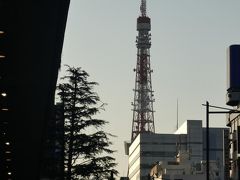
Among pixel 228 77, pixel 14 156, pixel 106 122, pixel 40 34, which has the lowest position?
pixel 14 156

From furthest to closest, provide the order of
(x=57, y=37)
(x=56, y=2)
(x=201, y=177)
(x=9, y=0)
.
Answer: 1. (x=201, y=177)
2. (x=57, y=37)
3. (x=56, y=2)
4. (x=9, y=0)

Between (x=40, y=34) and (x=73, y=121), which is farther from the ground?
(x=73, y=121)

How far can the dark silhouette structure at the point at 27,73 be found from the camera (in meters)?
20.3

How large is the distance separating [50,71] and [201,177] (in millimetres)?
154114

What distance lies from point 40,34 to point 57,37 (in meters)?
2.44

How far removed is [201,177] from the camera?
17938cm

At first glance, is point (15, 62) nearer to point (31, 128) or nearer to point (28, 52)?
point (28, 52)

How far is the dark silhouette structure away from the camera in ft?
66.7

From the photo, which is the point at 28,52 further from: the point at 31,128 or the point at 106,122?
the point at 106,122

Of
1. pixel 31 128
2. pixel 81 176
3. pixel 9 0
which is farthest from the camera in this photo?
pixel 81 176

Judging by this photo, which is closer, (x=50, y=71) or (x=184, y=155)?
(x=50, y=71)

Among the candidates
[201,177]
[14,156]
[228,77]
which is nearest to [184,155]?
[201,177]

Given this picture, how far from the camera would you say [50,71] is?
27922 millimetres

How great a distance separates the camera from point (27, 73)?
2438 cm
